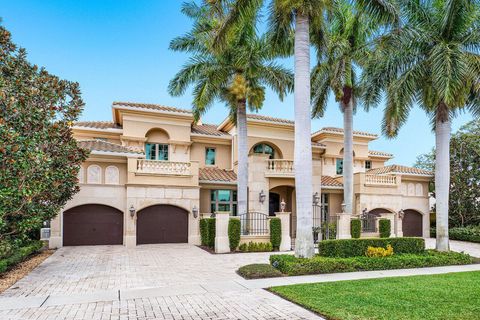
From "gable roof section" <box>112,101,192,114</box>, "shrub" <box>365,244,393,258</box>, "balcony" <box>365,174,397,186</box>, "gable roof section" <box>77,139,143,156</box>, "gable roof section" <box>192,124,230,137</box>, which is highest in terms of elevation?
"gable roof section" <box>112,101,192,114</box>

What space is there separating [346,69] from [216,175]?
11.0 m

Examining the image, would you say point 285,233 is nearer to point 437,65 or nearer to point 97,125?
point 437,65

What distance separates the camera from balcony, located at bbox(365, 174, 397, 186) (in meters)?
26.1

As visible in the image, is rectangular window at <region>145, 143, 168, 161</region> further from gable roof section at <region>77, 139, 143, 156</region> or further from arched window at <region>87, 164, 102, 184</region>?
arched window at <region>87, 164, 102, 184</region>

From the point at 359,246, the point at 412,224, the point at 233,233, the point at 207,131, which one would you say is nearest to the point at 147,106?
the point at 207,131

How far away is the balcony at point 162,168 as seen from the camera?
20391 mm

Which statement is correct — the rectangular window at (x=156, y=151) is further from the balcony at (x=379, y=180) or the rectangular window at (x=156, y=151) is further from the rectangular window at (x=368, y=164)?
the rectangular window at (x=368, y=164)

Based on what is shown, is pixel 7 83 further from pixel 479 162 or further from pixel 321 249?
pixel 479 162

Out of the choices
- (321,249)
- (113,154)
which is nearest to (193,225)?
(113,154)

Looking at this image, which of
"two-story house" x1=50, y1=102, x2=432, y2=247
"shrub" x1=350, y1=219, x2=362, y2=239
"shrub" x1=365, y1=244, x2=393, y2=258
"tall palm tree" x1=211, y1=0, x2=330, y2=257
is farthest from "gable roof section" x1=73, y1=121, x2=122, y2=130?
"shrub" x1=365, y1=244, x2=393, y2=258

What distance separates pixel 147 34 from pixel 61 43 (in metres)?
5.30

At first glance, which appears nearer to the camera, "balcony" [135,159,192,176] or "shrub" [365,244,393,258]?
"shrub" [365,244,393,258]

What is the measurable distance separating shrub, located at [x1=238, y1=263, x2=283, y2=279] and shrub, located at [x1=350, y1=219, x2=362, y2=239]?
31.9ft

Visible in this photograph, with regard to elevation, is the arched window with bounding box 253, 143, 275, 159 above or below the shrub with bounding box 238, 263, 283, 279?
above
